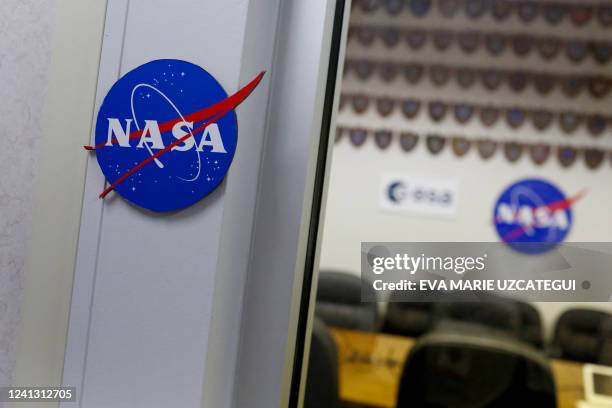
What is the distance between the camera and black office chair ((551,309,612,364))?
3.61 meters

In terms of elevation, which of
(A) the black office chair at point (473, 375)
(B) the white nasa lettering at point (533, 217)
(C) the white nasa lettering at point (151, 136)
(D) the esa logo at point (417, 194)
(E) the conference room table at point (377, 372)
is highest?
Answer: (D) the esa logo at point (417, 194)

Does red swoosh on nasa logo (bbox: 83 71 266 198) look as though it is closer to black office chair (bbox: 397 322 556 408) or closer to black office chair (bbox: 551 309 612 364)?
black office chair (bbox: 397 322 556 408)

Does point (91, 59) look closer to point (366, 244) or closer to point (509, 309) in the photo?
point (366, 244)

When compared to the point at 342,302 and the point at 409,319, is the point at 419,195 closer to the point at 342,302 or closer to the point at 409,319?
the point at 409,319

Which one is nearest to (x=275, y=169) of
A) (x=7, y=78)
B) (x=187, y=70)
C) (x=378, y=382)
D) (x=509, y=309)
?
(x=187, y=70)

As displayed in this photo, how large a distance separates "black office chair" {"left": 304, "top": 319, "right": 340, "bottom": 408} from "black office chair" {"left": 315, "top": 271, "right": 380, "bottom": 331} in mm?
1498

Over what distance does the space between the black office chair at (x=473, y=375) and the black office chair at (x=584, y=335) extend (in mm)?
1500

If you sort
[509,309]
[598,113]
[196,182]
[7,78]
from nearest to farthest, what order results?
[196,182], [7,78], [509,309], [598,113]

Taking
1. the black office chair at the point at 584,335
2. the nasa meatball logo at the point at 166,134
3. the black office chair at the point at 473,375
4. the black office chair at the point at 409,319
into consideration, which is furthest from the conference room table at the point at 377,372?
the nasa meatball logo at the point at 166,134

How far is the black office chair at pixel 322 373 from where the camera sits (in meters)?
2.16

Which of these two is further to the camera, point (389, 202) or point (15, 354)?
point (389, 202)

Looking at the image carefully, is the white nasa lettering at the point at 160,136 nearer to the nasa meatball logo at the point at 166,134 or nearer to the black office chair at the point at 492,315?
the nasa meatball logo at the point at 166,134

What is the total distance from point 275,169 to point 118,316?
0.38 meters

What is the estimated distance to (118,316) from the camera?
101cm
